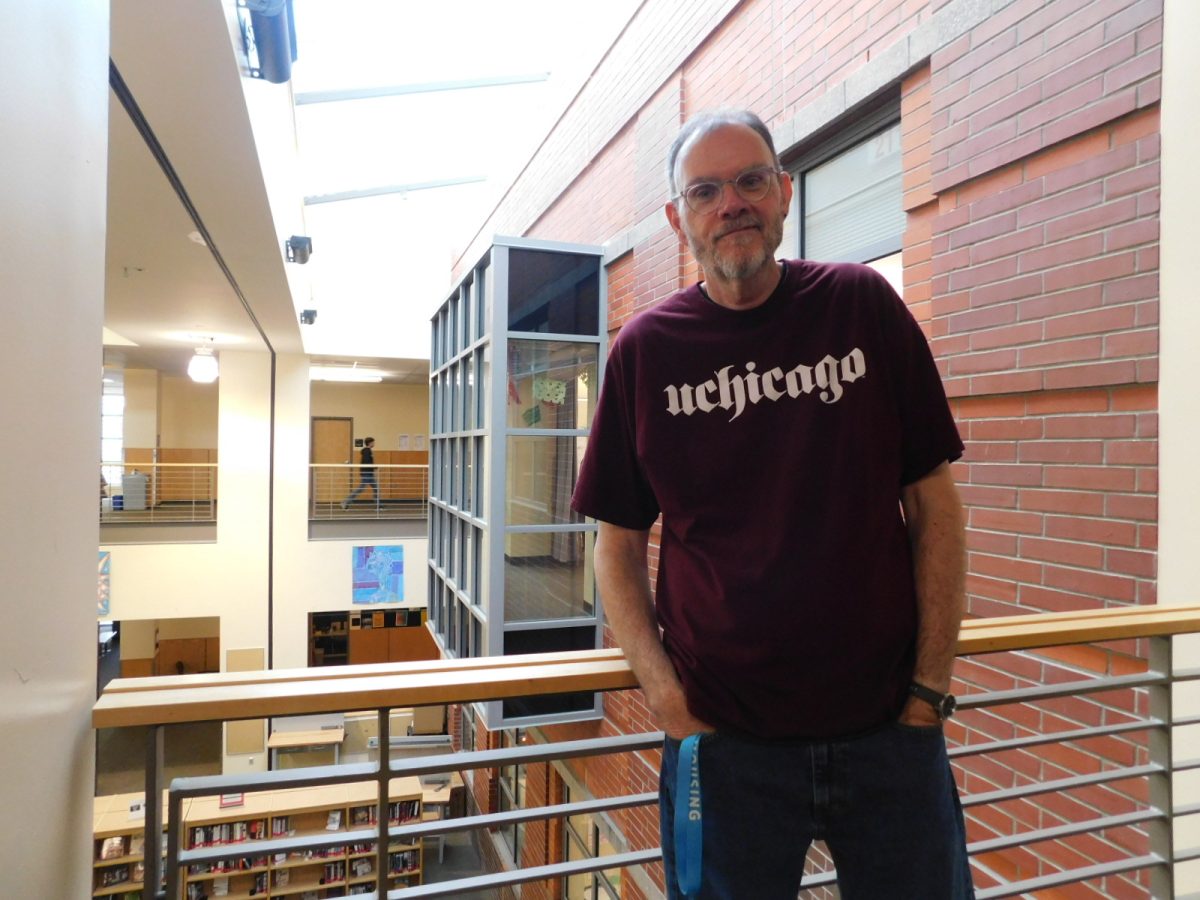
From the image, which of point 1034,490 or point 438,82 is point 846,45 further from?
point 438,82

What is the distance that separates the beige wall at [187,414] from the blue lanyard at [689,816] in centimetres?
1801

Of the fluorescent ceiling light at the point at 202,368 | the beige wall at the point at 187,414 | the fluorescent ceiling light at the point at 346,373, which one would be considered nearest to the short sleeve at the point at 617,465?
A: the fluorescent ceiling light at the point at 202,368

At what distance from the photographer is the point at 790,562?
1170mm

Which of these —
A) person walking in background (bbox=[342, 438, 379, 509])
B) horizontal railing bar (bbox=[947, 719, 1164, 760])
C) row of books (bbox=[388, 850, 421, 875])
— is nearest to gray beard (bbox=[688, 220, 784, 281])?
horizontal railing bar (bbox=[947, 719, 1164, 760])

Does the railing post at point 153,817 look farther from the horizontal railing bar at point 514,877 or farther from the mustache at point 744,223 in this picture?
the mustache at point 744,223

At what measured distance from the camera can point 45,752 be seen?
40.4 inches

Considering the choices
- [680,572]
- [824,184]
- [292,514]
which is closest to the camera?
[680,572]

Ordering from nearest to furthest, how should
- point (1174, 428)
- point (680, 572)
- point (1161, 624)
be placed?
point (680, 572) → point (1161, 624) → point (1174, 428)

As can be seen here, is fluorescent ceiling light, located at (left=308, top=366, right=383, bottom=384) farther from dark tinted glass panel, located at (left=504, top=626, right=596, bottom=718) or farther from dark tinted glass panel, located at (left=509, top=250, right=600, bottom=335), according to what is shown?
dark tinted glass panel, located at (left=504, top=626, right=596, bottom=718)

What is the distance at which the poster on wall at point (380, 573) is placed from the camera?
1196cm

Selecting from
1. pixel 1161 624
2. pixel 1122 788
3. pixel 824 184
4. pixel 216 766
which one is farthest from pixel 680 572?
pixel 216 766

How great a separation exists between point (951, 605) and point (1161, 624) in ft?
2.56

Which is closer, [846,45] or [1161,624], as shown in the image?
[1161,624]

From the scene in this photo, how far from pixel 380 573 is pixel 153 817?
11.3m
